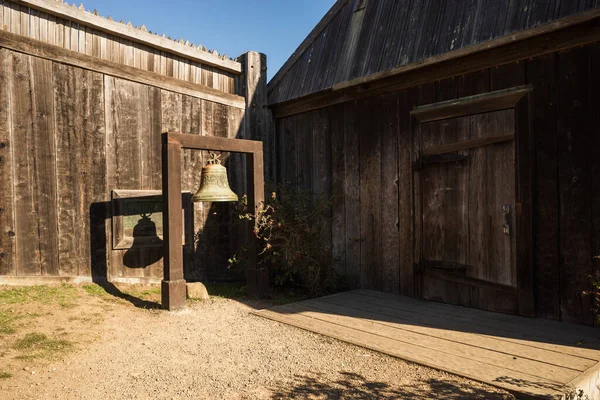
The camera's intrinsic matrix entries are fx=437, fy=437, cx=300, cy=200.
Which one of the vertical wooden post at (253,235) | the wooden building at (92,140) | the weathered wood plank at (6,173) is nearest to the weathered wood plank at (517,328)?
the vertical wooden post at (253,235)

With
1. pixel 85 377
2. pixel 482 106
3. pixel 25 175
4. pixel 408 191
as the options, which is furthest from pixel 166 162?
pixel 482 106

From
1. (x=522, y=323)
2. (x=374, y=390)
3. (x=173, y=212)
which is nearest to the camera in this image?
(x=374, y=390)

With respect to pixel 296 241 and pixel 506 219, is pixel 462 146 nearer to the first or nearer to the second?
pixel 506 219

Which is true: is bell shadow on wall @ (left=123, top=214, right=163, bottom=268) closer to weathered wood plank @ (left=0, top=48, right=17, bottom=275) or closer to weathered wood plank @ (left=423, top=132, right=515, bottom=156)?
weathered wood plank @ (left=0, top=48, right=17, bottom=275)

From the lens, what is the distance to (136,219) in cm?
647

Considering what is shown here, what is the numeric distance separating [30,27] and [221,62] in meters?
2.90

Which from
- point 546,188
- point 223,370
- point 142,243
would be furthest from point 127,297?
point 546,188

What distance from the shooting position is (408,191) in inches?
243

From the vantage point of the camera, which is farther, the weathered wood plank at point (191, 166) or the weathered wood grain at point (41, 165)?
the weathered wood plank at point (191, 166)

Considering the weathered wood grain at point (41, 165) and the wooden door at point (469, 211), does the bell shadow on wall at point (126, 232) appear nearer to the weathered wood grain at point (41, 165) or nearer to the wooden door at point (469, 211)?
the weathered wood grain at point (41, 165)

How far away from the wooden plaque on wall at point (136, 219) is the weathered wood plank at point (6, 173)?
1229mm

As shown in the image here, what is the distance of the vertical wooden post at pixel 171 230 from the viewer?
17.9ft

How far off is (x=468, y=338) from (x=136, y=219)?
475 centimetres

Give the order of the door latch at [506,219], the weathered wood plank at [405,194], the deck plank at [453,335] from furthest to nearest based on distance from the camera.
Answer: the weathered wood plank at [405,194], the door latch at [506,219], the deck plank at [453,335]
